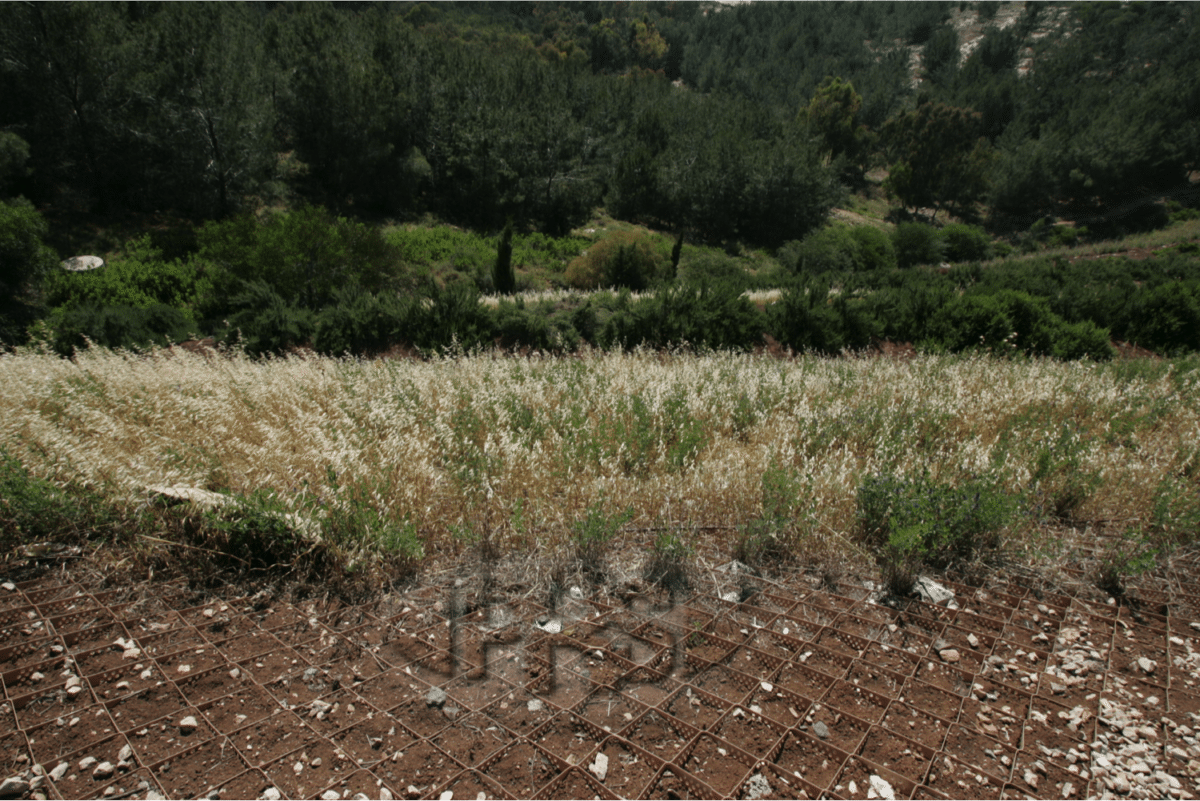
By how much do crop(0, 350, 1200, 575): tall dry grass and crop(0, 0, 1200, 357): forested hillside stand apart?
6.61 metres

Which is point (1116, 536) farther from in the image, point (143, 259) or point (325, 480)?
point (143, 259)

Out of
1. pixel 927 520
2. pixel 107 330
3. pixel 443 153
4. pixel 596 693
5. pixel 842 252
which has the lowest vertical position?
pixel 842 252

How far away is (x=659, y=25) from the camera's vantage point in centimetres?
13912

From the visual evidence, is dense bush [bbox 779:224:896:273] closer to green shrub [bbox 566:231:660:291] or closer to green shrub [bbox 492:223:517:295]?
green shrub [bbox 566:231:660:291]

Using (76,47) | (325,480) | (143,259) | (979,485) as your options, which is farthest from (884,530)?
(76,47)

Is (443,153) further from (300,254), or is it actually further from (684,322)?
(684,322)

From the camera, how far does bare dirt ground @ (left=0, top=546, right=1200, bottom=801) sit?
1975 millimetres

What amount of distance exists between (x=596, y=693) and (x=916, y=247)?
44790 mm

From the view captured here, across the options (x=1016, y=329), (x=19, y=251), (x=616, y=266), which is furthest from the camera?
(x=616, y=266)

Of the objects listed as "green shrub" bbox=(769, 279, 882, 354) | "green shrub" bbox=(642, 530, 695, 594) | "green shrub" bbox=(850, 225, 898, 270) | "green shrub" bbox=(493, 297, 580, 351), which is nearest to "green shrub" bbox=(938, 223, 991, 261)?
"green shrub" bbox=(850, 225, 898, 270)

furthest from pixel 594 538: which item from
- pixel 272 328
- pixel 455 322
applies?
pixel 272 328

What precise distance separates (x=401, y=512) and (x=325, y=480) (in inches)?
24.0

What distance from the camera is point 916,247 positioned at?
39.2 m

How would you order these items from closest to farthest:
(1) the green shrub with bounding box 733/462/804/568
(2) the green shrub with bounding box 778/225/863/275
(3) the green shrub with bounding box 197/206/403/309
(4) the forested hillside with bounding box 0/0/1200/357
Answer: (1) the green shrub with bounding box 733/462/804/568 < (3) the green shrub with bounding box 197/206/403/309 < (4) the forested hillside with bounding box 0/0/1200/357 < (2) the green shrub with bounding box 778/225/863/275
